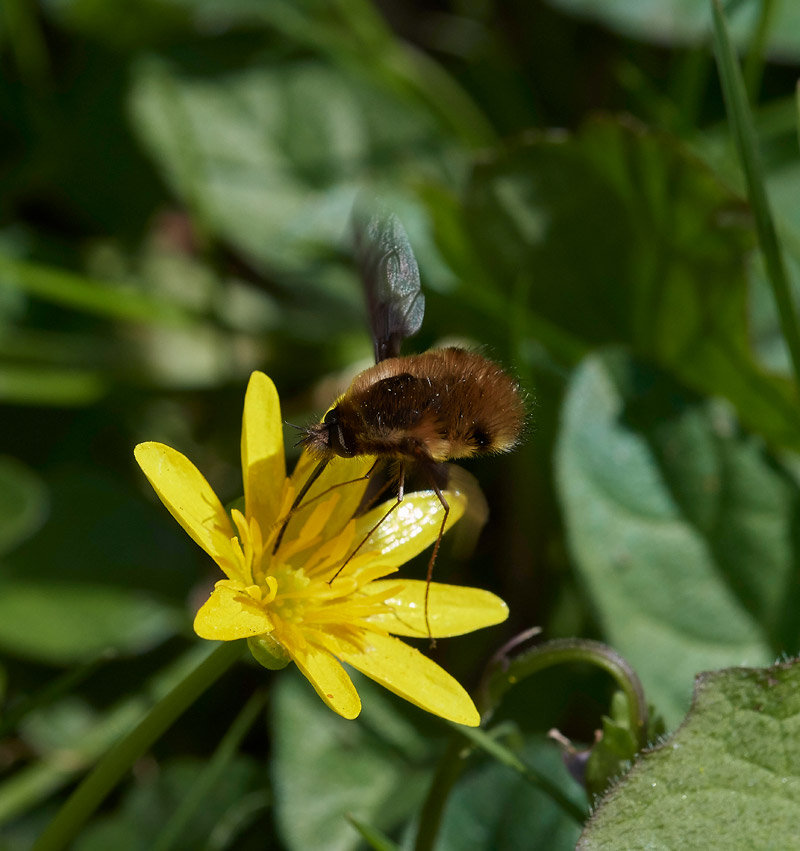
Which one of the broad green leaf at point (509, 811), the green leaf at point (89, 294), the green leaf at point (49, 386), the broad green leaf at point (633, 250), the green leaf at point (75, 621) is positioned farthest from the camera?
the green leaf at point (49, 386)

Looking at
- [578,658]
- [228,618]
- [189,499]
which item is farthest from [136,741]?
[578,658]

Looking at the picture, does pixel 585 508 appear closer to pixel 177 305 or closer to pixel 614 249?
pixel 614 249

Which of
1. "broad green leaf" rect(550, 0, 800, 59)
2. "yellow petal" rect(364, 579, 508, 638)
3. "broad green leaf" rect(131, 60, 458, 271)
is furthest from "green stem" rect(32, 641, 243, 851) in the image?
"broad green leaf" rect(550, 0, 800, 59)

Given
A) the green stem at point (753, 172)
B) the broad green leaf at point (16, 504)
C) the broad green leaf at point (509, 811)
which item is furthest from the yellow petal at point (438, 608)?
the broad green leaf at point (16, 504)

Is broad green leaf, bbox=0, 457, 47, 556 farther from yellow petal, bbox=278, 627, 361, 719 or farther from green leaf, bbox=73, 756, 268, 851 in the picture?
yellow petal, bbox=278, 627, 361, 719

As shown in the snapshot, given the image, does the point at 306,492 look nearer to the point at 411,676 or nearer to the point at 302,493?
the point at 302,493

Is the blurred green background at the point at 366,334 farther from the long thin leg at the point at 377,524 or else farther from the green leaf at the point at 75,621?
the long thin leg at the point at 377,524

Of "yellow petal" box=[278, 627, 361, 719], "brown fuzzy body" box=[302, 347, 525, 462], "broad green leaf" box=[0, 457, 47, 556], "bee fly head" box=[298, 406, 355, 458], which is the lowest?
"broad green leaf" box=[0, 457, 47, 556]
